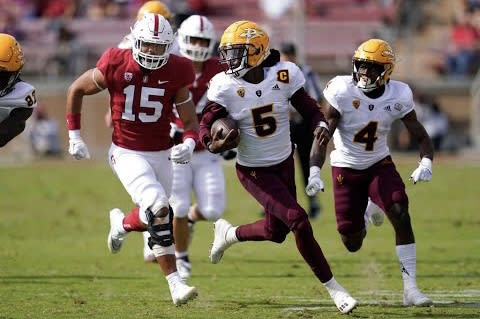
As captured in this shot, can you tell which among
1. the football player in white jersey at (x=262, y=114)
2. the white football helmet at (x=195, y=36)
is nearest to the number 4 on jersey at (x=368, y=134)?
the football player in white jersey at (x=262, y=114)

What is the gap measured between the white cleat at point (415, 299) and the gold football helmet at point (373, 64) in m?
1.46

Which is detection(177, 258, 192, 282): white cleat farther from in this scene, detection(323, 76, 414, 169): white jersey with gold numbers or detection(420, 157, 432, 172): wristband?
detection(420, 157, 432, 172): wristband

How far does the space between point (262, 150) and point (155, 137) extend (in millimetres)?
860

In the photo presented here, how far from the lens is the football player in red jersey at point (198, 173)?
9094 millimetres

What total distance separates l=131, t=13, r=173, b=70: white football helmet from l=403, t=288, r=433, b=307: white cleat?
2.32 meters

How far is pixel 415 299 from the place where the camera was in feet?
23.5

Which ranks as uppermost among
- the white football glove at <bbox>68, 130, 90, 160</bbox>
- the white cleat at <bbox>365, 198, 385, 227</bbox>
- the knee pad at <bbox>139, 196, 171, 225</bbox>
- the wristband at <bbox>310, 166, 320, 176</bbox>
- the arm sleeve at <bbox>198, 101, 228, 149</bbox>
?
the arm sleeve at <bbox>198, 101, 228, 149</bbox>

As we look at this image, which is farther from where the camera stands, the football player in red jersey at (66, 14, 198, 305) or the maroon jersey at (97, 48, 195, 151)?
the maroon jersey at (97, 48, 195, 151)

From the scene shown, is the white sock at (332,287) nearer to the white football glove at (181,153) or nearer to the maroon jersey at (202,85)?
the white football glove at (181,153)

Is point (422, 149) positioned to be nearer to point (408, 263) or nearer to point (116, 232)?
point (408, 263)

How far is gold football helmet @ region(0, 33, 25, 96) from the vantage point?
7.35 m

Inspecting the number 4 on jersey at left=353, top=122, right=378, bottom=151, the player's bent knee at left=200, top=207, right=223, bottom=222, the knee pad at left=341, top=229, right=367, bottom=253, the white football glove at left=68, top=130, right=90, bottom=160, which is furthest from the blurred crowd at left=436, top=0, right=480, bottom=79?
the white football glove at left=68, top=130, right=90, bottom=160

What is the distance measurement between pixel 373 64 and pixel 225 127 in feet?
4.01

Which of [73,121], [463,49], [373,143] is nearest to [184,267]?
[73,121]
